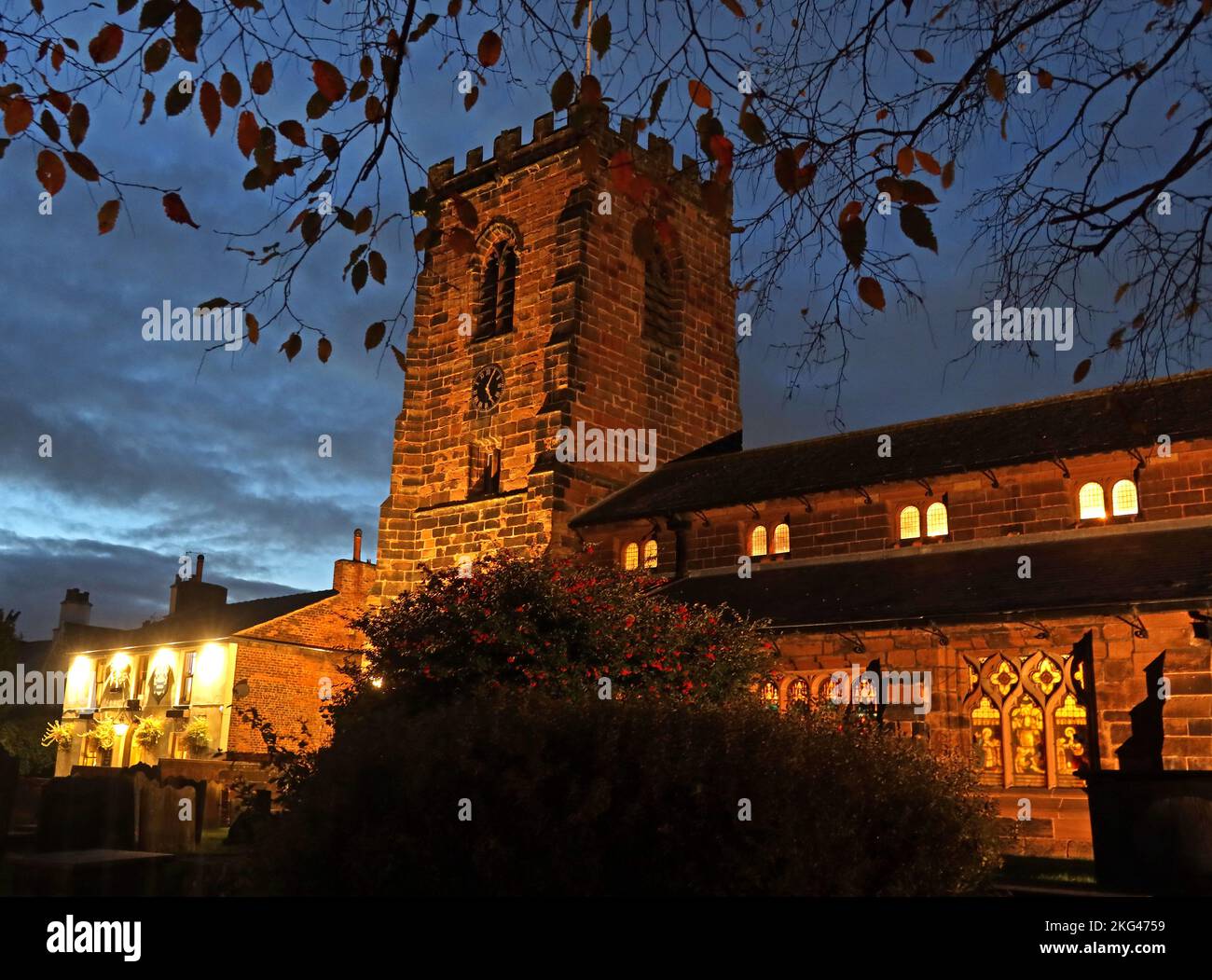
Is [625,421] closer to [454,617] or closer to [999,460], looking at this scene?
[999,460]

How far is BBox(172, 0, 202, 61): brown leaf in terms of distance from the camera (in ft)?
17.8

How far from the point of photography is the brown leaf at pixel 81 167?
5715 mm

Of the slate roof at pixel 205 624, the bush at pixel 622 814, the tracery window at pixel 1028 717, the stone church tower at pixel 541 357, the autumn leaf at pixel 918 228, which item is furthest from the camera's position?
the slate roof at pixel 205 624

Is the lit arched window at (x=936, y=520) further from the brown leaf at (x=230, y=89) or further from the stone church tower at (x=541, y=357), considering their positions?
the brown leaf at (x=230, y=89)

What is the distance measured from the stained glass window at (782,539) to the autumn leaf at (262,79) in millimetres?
19652

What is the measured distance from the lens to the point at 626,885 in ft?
27.3

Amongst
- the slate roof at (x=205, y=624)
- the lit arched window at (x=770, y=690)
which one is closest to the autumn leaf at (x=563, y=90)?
the lit arched window at (x=770, y=690)

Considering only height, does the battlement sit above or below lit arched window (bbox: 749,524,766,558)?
above

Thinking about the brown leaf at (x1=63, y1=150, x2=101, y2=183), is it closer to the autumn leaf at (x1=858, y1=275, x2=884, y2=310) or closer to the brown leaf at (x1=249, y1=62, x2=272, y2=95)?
the brown leaf at (x1=249, y1=62, x2=272, y2=95)

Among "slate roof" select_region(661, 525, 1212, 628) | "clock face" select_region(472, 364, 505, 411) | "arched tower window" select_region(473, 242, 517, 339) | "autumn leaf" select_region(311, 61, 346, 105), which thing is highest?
"arched tower window" select_region(473, 242, 517, 339)

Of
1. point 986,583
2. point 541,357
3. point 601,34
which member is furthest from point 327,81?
point 541,357

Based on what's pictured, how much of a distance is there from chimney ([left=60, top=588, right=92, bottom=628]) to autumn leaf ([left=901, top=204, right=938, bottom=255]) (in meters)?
54.8

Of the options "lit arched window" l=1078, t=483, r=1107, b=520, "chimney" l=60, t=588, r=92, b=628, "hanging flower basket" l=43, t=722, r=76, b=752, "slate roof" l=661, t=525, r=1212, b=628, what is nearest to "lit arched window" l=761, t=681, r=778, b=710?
"slate roof" l=661, t=525, r=1212, b=628

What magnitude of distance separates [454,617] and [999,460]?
11.6 meters
